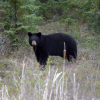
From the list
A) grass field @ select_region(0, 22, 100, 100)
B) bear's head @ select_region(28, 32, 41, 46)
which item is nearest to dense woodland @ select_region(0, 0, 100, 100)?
grass field @ select_region(0, 22, 100, 100)

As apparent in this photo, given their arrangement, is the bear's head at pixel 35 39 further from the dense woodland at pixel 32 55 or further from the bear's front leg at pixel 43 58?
the dense woodland at pixel 32 55

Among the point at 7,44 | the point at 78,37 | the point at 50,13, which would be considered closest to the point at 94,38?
the point at 78,37

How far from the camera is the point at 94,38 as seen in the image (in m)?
10.9

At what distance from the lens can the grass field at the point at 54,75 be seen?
8.84 ft

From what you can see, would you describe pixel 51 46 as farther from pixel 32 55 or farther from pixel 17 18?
pixel 17 18

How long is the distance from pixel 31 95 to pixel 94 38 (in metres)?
8.63

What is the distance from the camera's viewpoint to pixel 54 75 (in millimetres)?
2744

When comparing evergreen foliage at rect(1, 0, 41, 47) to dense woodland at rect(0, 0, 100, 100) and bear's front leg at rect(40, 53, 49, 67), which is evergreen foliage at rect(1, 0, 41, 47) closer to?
dense woodland at rect(0, 0, 100, 100)

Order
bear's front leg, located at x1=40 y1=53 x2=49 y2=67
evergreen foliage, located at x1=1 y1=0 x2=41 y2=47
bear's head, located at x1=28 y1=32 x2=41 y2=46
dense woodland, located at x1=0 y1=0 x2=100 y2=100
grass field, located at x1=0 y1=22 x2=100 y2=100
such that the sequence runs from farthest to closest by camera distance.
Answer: evergreen foliage, located at x1=1 y1=0 x2=41 y2=47, bear's front leg, located at x1=40 y1=53 x2=49 y2=67, bear's head, located at x1=28 y1=32 x2=41 y2=46, dense woodland, located at x1=0 y1=0 x2=100 y2=100, grass field, located at x1=0 y1=22 x2=100 y2=100

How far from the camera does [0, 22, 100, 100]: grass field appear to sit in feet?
8.84

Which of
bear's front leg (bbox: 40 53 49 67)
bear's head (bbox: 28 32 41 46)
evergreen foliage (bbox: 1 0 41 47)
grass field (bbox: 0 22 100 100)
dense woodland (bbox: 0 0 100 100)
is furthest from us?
evergreen foliage (bbox: 1 0 41 47)

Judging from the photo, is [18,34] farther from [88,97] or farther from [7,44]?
[88,97]

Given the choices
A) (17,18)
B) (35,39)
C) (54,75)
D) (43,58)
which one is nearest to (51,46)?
(43,58)

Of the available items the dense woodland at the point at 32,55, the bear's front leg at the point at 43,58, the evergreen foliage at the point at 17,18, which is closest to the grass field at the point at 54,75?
the dense woodland at the point at 32,55
